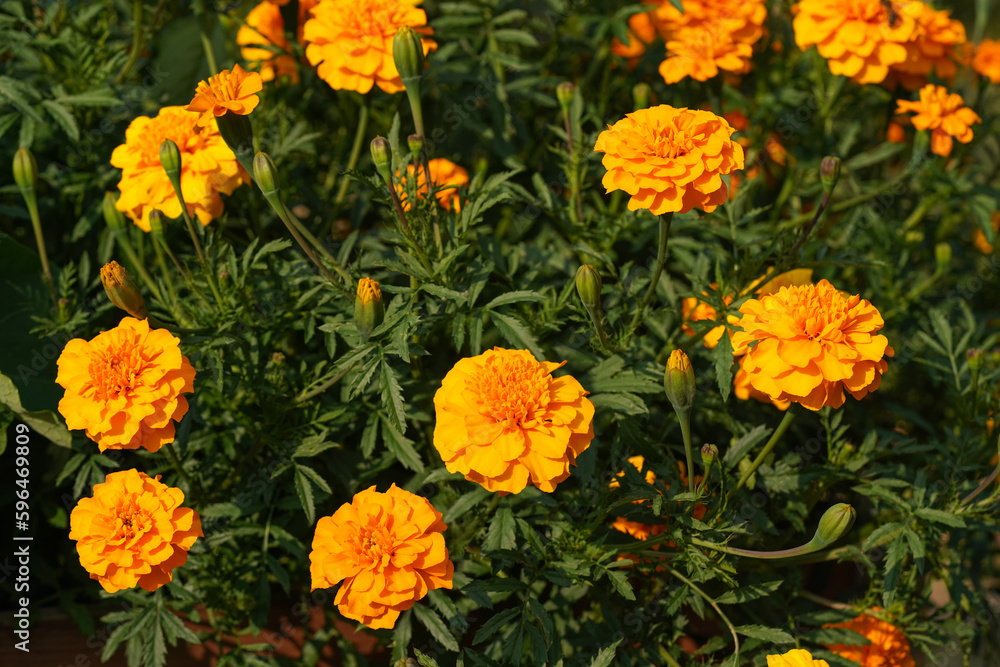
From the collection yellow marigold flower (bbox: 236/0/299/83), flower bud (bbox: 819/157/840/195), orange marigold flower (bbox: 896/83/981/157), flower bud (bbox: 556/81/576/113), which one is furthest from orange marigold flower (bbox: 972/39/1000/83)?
yellow marigold flower (bbox: 236/0/299/83)

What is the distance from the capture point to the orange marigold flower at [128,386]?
0.99m

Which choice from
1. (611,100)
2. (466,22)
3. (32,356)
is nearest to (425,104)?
(466,22)

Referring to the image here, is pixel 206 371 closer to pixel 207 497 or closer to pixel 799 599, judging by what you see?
pixel 207 497

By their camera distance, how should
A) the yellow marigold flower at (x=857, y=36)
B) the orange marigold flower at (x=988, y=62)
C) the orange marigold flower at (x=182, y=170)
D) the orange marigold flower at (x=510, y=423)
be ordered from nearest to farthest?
the orange marigold flower at (x=510, y=423)
the orange marigold flower at (x=182, y=170)
the yellow marigold flower at (x=857, y=36)
the orange marigold flower at (x=988, y=62)

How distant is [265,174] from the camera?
1.04 m

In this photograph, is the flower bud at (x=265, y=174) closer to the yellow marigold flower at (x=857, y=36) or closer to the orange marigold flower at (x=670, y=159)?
the orange marigold flower at (x=670, y=159)

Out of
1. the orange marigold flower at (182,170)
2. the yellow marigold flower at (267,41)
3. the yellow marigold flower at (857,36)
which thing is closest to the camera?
the orange marigold flower at (182,170)

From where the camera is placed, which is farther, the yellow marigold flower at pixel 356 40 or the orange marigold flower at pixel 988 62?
the orange marigold flower at pixel 988 62

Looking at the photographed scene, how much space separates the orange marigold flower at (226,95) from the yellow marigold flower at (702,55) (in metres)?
0.73

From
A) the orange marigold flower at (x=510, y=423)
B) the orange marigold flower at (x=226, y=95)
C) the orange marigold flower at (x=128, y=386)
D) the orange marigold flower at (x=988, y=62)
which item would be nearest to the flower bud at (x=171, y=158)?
the orange marigold flower at (x=226, y=95)

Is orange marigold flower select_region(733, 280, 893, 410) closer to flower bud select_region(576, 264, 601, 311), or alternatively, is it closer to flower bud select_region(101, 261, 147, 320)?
flower bud select_region(576, 264, 601, 311)

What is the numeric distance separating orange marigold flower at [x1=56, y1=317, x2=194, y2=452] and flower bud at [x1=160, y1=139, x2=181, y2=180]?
7.9 inches

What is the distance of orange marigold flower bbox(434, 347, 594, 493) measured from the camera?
941mm

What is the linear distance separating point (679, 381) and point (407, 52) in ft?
1.78
